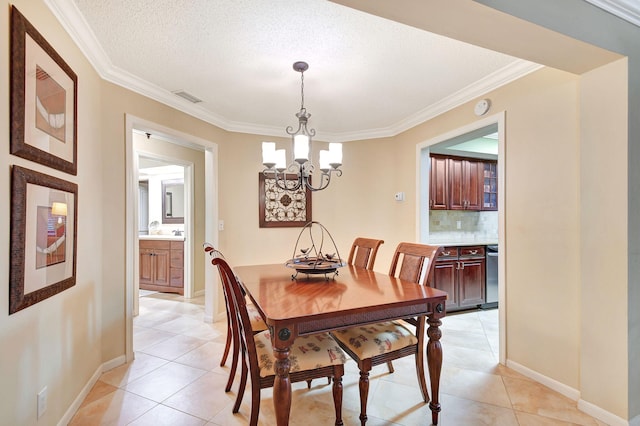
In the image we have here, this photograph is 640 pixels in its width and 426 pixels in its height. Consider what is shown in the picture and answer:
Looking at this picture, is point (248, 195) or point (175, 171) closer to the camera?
point (248, 195)

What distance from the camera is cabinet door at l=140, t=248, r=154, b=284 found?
4.95 meters

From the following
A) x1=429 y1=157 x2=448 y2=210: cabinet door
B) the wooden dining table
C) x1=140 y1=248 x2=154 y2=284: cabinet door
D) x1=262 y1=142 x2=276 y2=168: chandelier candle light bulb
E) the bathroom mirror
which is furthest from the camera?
the bathroom mirror

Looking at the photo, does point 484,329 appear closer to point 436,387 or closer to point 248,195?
point 436,387

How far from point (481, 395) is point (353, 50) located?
8.24 feet

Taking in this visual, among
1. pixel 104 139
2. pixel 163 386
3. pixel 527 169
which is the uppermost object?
pixel 104 139

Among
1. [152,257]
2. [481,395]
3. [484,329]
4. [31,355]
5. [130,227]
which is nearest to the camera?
[31,355]

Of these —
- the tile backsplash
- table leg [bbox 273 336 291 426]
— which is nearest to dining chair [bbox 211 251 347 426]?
table leg [bbox 273 336 291 426]

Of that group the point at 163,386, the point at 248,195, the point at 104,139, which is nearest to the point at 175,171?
the point at 248,195

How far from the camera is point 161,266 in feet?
15.9

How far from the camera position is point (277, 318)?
136 cm

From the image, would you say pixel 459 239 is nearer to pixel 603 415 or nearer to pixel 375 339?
pixel 603 415

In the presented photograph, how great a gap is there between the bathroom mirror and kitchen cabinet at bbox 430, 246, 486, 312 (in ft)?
13.8

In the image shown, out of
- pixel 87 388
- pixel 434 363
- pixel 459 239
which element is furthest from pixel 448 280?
pixel 87 388

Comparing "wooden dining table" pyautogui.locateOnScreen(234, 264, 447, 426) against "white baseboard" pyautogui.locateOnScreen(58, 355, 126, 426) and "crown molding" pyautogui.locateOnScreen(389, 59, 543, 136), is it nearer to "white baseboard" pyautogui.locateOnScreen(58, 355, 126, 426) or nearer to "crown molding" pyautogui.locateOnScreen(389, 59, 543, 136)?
"white baseboard" pyautogui.locateOnScreen(58, 355, 126, 426)
